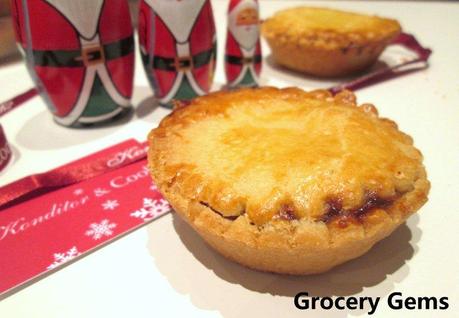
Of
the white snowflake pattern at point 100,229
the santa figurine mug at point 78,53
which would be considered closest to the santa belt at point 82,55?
the santa figurine mug at point 78,53

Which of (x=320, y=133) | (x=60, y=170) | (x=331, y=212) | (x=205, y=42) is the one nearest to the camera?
(x=331, y=212)

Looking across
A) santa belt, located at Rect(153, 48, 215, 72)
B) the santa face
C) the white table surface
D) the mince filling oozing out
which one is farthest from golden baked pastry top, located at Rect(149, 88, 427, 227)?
the santa face

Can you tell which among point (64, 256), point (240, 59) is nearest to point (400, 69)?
point (240, 59)

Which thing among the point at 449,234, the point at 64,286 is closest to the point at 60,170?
the point at 64,286

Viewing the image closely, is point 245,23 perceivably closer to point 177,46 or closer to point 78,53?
point 177,46

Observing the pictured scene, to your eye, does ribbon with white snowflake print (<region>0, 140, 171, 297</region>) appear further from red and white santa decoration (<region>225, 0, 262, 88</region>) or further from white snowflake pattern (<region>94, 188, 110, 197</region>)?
red and white santa decoration (<region>225, 0, 262, 88</region>)

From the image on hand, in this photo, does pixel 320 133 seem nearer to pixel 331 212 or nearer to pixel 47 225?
pixel 331 212
